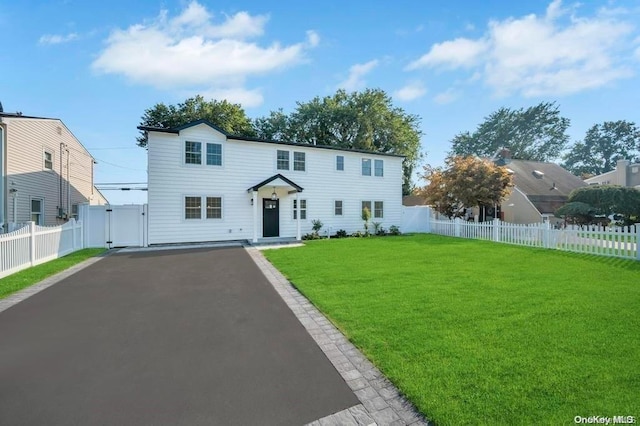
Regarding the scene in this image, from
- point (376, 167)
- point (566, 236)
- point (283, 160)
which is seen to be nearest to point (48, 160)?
point (283, 160)

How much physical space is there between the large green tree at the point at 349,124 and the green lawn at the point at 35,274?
21979 millimetres

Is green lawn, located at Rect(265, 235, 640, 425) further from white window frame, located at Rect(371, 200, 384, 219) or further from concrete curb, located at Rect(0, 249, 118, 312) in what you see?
white window frame, located at Rect(371, 200, 384, 219)

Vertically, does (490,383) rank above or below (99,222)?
below

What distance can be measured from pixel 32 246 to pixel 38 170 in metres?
9.06

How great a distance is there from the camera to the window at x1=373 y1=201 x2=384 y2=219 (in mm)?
19006

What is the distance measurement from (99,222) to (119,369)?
12.7 m

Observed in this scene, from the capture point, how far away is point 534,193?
22.3 m

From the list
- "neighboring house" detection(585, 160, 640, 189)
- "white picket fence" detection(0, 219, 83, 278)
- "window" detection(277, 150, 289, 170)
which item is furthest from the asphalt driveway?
"neighboring house" detection(585, 160, 640, 189)

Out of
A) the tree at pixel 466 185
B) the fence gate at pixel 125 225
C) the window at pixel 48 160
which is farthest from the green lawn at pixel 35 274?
the tree at pixel 466 185

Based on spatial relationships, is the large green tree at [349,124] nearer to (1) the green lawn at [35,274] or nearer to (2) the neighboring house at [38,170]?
(2) the neighboring house at [38,170]

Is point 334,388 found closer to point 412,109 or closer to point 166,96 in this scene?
point 166,96

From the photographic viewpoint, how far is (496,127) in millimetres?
47562

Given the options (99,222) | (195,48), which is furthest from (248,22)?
(99,222)

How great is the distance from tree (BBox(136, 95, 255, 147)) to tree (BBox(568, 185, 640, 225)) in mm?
27191
